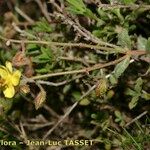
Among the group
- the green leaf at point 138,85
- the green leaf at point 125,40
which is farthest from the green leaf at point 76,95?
the green leaf at point 125,40

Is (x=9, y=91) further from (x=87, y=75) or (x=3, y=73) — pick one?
(x=87, y=75)

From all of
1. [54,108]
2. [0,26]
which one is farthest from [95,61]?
[0,26]

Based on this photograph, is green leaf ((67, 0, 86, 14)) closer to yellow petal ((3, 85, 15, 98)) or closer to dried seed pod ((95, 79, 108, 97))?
dried seed pod ((95, 79, 108, 97))

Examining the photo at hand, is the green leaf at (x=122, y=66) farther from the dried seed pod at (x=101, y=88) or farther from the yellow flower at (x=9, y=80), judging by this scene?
the yellow flower at (x=9, y=80)

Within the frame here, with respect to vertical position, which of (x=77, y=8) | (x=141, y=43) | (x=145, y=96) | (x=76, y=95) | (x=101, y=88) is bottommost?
(x=76, y=95)

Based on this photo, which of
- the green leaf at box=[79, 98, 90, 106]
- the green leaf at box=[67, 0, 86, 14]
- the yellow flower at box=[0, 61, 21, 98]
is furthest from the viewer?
the green leaf at box=[79, 98, 90, 106]

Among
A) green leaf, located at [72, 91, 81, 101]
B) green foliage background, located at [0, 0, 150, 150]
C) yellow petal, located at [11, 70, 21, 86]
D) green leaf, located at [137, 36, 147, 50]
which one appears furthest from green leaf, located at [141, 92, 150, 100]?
yellow petal, located at [11, 70, 21, 86]

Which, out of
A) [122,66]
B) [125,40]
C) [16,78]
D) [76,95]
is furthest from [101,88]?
[76,95]

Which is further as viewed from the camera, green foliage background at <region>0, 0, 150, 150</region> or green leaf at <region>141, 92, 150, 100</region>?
green leaf at <region>141, 92, 150, 100</region>

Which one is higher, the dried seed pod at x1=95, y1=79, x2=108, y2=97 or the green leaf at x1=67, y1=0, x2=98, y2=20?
the green leaf at x1=67, y1=0, x2=98, y2=20
